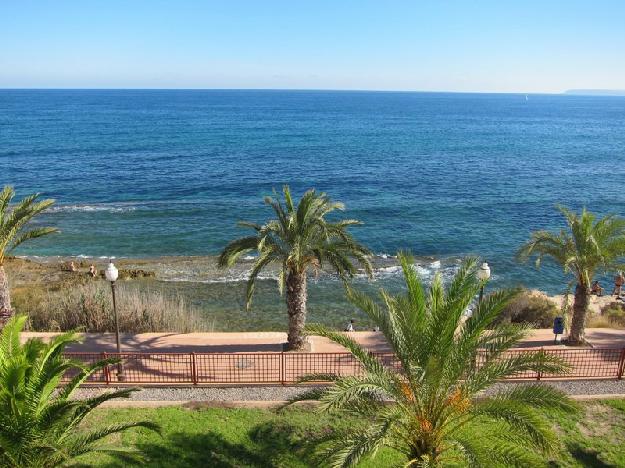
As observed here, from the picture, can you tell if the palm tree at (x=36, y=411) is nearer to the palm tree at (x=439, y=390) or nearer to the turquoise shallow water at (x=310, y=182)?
the palm tree at (x=439, y=390)

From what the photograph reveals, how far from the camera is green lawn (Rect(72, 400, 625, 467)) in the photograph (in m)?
10.6

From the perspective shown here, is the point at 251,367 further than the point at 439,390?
Yes

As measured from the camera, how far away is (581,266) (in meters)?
15.9

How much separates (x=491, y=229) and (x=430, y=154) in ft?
123

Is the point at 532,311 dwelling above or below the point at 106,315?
below

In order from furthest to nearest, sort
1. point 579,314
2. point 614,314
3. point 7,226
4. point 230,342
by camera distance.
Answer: point 614,314 < point 230,342 < point 579,314 < point 7,226

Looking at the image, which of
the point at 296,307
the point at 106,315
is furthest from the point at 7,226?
the point at 296,307

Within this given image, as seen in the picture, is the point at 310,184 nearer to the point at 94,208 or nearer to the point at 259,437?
the point at 94,208

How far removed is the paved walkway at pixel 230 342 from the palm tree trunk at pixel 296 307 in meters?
0.53

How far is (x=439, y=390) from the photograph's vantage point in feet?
27.8

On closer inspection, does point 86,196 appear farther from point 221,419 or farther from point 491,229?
point 221,419

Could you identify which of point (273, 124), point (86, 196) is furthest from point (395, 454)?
point (273, 124)

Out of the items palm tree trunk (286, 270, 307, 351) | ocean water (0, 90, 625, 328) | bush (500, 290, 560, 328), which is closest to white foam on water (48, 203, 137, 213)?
ocean water (0, 90, 625, 328)

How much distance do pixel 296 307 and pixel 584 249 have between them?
871 cm
